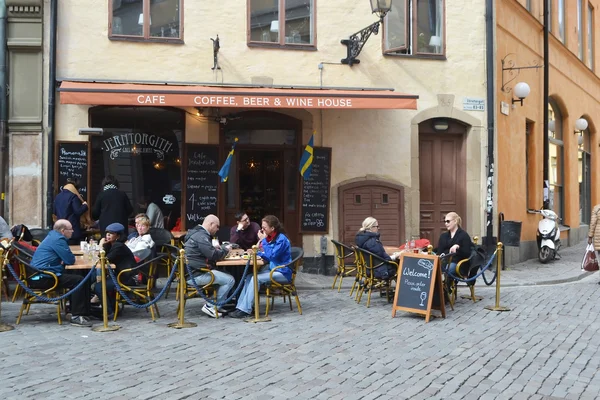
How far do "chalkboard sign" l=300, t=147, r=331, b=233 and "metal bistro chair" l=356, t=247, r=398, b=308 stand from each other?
3.03 meters

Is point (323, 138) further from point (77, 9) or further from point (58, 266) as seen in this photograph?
point (58, 266)

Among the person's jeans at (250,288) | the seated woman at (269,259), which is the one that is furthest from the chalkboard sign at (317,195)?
the person's jeans at (250,288)

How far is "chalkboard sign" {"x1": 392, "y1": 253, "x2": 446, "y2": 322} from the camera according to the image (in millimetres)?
8547

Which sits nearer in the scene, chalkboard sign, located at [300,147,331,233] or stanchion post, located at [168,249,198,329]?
stanchion post, located at [168,249,198,329]

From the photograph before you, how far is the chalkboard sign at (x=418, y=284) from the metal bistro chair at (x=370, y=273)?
51 cm

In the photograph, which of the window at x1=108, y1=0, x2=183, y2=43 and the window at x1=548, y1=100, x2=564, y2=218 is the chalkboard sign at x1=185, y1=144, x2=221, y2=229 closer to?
the window at x1=108, y1=0, x2=183, y2=43

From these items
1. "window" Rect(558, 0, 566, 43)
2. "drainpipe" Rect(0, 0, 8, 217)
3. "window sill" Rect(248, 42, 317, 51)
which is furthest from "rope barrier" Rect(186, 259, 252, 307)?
"window" Rect(558, 0, 566, 43)

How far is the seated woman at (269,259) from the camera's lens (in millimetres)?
8642

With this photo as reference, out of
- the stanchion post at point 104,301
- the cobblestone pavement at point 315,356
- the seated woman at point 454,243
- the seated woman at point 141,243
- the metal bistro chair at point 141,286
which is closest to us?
the cobblestone pavement at point 315,356

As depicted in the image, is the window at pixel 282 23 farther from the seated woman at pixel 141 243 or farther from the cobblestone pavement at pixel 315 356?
the cobblestone pavement at pixel 315 356

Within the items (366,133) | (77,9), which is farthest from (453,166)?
(77,9)

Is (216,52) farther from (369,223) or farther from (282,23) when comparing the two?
(369,223)

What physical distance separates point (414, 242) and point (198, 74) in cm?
490

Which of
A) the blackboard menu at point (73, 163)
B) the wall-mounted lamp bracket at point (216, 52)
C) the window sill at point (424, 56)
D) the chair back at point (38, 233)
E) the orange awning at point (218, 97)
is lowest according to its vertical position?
the chair back at point (38, 233)
